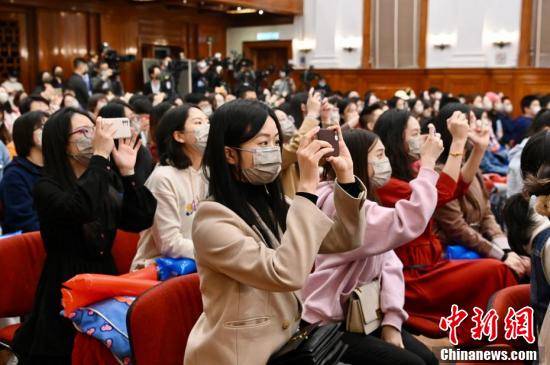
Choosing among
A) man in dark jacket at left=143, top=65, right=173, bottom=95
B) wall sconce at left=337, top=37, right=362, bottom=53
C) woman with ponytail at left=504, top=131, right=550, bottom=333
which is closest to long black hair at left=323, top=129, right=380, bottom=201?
woman with ponytail at left=504, top=131, right=550, bottom=333

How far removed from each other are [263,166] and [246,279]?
1.13ft

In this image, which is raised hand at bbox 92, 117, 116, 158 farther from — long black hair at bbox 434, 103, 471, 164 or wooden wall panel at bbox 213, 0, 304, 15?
wooden wall panel at bbox 213, 0, 304, 15

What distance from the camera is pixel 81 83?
30.6 feet

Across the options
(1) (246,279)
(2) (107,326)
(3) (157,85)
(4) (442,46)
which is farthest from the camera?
(4) (442,46)

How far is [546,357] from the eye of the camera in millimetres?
1554

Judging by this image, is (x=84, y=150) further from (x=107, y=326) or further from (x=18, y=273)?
(x=107, y=326)

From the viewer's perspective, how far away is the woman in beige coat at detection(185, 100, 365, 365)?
1618 millimetres

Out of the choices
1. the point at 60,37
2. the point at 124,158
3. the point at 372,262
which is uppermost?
the point at 60,37

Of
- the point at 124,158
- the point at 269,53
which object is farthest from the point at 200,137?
the point at 269,53

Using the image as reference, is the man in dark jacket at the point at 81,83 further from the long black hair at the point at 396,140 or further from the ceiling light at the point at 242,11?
the long black hair at the point at 396,140

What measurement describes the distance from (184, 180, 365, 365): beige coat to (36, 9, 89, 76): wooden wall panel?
1186 cm

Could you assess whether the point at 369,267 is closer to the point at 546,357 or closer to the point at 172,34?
the point at 546,357

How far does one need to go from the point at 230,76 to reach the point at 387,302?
14178 mm

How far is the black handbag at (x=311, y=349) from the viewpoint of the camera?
1.62m
